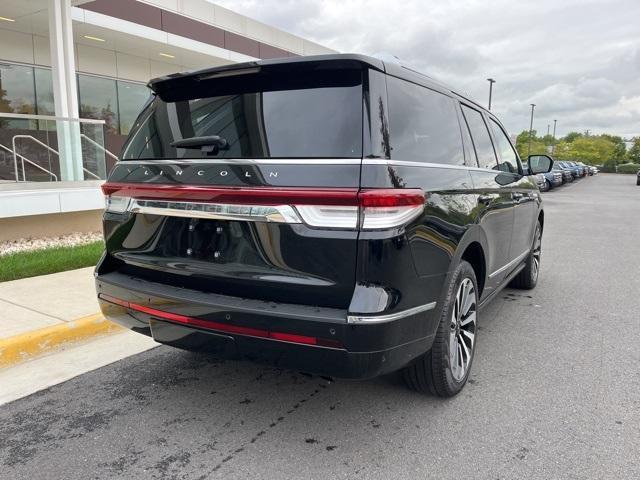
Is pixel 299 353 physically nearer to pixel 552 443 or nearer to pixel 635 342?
pixel 552 443

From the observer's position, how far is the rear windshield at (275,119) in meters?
2.59

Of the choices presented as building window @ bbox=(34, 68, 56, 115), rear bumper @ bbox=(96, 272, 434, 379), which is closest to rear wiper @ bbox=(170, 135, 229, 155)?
rear bumper @ bbox=(96, 272, 434, 379)

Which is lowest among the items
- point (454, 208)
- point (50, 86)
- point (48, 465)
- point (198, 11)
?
point (48, 465)

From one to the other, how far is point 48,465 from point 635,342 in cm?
459

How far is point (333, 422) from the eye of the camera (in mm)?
3143

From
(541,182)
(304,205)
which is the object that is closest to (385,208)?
(304,205)

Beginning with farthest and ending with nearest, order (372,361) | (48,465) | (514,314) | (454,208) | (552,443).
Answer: (514,314) → (454,208) → (552,443) → (48,465) → (372,361)

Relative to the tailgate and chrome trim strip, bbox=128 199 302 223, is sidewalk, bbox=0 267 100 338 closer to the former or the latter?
the tailgate

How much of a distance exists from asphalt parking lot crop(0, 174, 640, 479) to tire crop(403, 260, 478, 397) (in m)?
0.14

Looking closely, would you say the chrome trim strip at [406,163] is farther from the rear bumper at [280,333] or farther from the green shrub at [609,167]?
the green shrub at [609,167]

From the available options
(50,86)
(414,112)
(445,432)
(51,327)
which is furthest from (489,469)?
(50,86)

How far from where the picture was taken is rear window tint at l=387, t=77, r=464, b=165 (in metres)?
2.77

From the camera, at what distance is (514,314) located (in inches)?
213

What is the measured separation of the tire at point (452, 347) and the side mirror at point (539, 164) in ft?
9.64
